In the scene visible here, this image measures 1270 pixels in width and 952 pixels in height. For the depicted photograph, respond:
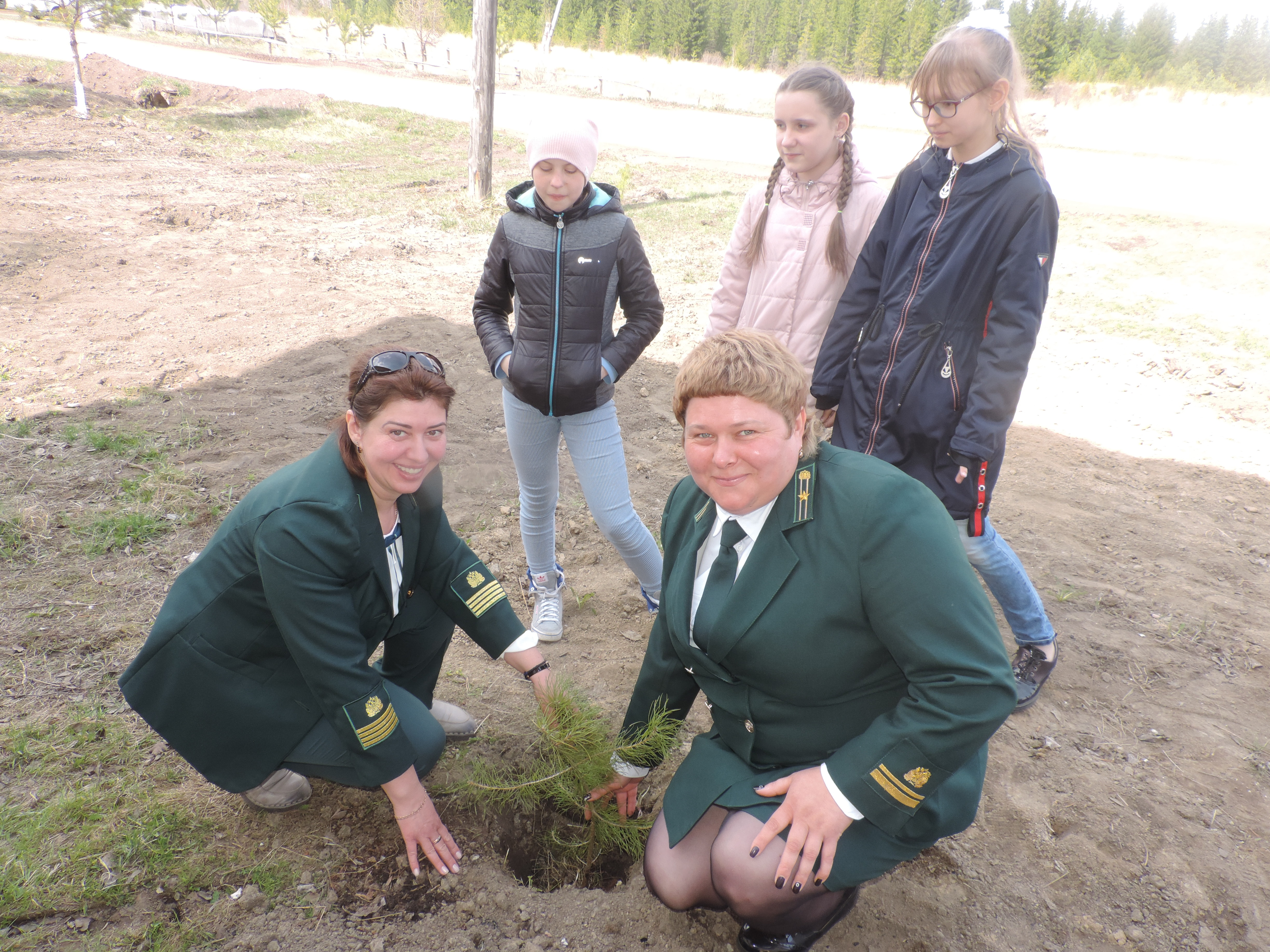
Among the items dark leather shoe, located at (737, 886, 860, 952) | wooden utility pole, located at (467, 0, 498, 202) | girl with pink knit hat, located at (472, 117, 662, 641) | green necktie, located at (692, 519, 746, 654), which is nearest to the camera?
green necktie, located at (692, 519, 746, 654)

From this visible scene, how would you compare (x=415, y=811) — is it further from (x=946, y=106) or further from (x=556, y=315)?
(x=946, y=106)

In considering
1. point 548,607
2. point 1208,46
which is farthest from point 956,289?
point 1208,46

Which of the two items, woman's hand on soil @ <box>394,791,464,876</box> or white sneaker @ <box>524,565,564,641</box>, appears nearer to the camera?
woman's hand on soil @ <box>394,791,464,876</box>

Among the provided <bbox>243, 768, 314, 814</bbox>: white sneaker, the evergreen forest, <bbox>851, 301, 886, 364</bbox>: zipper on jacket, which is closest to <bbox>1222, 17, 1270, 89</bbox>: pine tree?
the evergreen forest

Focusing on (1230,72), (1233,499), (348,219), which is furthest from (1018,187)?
(1230,72)

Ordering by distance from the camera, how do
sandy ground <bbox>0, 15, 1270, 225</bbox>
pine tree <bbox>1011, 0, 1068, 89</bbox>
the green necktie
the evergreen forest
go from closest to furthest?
1. the green necktie
2. sandy ground <bbox>0, 15, 1270, 225</bbox>
3. pine tree <bbox>1011, 0, 1068, 89</bbox>
4. the evergreen forest

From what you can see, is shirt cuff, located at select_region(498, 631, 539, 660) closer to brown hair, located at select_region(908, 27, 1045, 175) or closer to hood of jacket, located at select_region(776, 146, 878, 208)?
hood of jacket, located at select_region(776, 146, 878, 208)

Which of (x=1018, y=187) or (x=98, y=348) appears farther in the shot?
(x=98, y=348)

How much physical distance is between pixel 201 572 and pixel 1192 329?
7.96 meters

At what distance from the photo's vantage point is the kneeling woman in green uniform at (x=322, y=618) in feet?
6.10

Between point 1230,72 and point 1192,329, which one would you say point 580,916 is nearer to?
point 1192,329

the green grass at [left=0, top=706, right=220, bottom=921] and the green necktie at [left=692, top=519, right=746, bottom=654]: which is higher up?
the green necktie at [left=692, top=519, right=746, bottom=654]

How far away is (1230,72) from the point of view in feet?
181

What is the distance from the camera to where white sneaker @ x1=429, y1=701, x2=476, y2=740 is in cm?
263
